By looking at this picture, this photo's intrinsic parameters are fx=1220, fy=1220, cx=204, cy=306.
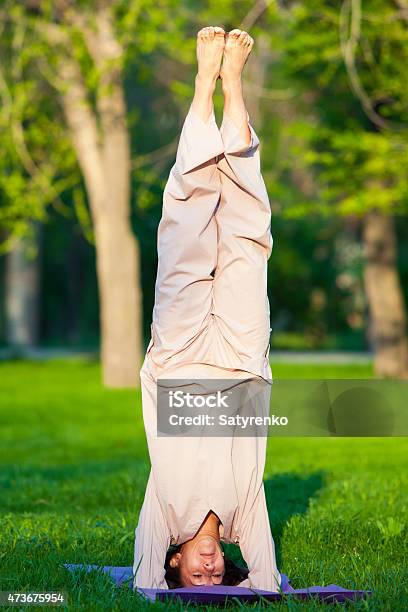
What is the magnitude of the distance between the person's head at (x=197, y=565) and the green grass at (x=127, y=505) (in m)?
0.25

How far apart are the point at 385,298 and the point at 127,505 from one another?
14510 millimetres

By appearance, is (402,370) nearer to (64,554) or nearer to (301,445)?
(301,445)

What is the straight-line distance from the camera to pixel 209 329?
5.24 metres

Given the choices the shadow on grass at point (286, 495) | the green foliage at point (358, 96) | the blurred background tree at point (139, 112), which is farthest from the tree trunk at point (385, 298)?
the shadow on grass at point (286, 495)

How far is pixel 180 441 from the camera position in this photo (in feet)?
16.8

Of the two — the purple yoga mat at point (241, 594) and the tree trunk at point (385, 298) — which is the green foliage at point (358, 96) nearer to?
the tree trunk at point (385, 298)

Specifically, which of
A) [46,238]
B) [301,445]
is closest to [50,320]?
[46,238]

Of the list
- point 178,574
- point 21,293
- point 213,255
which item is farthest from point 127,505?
point 21,293

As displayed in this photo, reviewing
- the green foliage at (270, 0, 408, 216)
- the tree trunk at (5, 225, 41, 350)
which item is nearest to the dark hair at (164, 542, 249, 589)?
the green foliage at (270, 0, 408, 216)

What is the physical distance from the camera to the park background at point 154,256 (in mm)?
7062

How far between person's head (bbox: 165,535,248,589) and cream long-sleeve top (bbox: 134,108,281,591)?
0.07 meters

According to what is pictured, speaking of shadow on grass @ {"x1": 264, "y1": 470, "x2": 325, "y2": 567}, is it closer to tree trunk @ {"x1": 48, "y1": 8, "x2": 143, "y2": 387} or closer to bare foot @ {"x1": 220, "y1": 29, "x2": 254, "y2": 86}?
bare foot @ {"x1": 220, "y1": 29, "x2": 254, "y2": 86}

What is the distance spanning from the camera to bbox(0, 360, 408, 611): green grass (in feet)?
18.5

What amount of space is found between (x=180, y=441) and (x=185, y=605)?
26.6 inches
